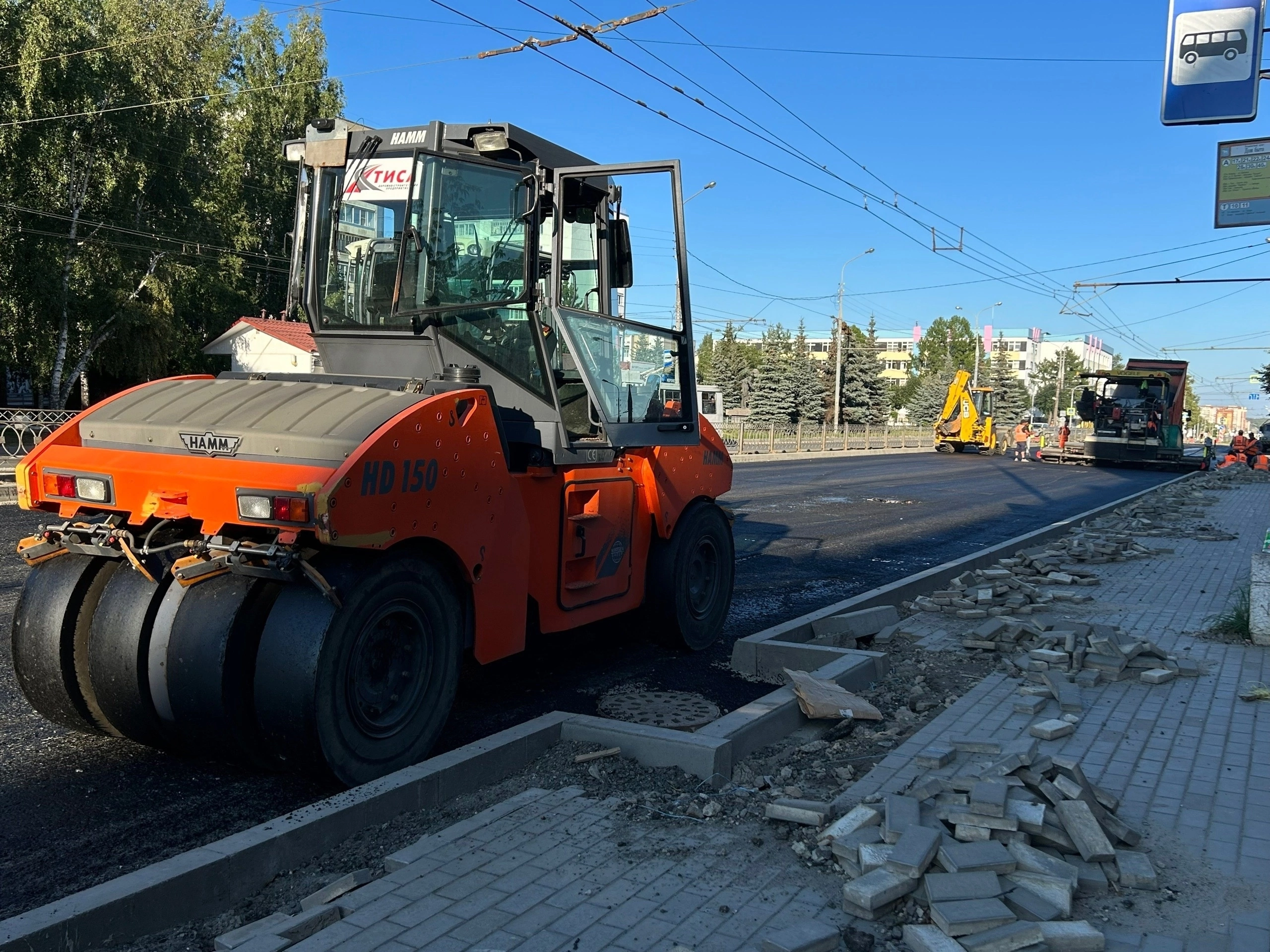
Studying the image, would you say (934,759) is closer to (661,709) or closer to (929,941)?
(929,941)

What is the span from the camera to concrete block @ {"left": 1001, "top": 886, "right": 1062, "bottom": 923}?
319 cm

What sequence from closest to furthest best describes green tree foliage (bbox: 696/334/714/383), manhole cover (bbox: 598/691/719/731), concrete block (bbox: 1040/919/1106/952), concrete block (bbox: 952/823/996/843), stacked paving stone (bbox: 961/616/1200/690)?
concrete block (bbox: 1040/919/1106/952)
concrete block (bbox: 952/823/996/843)
manhole cover (bbox: 598/691/719/731)
stacked paving stone (bbox: 961/616/1200/690)
green tree foliage (bbox: 696/334/714/383)

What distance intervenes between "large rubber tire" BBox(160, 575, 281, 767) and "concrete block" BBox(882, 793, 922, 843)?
97.6 inches

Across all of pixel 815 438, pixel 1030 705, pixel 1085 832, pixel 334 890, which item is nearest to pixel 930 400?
pixel 815 438

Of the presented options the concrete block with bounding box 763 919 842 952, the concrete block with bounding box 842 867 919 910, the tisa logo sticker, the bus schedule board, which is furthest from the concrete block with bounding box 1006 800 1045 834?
the bus schedule board

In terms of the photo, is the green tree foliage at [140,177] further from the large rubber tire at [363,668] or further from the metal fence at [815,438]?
the large rubber tire at [363,668]

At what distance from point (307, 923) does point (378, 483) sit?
172 centimetres

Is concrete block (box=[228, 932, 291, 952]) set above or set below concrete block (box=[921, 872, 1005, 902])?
below

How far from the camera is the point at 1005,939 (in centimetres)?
301

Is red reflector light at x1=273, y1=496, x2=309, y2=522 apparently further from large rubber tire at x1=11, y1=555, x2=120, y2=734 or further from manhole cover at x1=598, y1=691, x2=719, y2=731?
manhole cover at x1=598, y1=691, x2=719, y2=731

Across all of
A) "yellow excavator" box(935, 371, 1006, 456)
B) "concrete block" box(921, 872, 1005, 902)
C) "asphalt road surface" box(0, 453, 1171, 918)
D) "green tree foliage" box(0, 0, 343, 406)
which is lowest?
"asphalt road surface" box(0, 453, 1171, 918)

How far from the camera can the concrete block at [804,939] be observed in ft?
9.64

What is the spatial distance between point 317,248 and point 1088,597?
743cm

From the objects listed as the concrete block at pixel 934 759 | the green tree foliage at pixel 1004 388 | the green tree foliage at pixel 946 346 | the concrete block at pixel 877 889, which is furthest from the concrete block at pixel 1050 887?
the green tree foliage at pixel 946 346
